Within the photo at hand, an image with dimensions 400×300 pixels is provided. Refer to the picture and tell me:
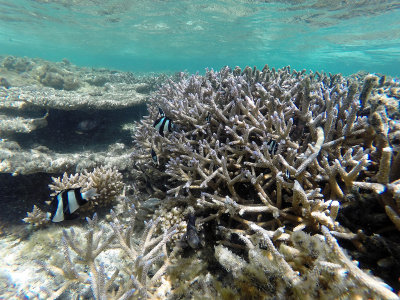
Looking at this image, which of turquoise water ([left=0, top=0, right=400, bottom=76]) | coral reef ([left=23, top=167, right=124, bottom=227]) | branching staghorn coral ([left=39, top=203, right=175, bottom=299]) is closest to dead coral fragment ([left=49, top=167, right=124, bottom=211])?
coral reef ([left=23, top=167, right=124, bottom=227])

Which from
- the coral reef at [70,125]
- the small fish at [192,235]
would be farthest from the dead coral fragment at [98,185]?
the small fish at [192,235]

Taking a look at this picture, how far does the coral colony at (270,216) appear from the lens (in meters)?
1.65

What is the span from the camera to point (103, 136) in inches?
283

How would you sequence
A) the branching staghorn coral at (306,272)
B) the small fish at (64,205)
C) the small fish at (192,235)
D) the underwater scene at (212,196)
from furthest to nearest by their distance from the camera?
the small fish at (192,235)
the small fish at (64,205)
the underwater scene at (212,196)
the branching staghorn coral at (306,272)

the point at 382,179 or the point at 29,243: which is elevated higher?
the point at 382,179

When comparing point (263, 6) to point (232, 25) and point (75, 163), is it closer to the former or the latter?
point (232, 25)

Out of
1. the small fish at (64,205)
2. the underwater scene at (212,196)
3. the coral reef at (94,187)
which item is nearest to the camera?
the underwater scene at (212,196)

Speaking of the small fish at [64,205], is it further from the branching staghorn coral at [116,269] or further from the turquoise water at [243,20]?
the turquoise water at [243,20]

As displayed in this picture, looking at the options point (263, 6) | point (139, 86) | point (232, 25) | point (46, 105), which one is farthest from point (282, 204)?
point (232, 25)

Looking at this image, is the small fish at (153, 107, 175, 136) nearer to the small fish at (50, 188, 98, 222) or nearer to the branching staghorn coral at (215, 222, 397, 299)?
the small fish at (50, 188, 98, 222)

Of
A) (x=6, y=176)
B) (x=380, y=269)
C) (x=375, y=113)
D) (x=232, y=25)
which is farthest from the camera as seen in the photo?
(x=232, y=25)

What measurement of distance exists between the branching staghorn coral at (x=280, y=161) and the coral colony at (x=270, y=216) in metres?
0.02

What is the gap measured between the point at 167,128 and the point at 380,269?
2.77 meters

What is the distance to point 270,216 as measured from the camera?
2.54 meters
